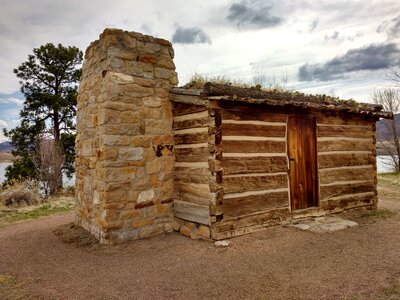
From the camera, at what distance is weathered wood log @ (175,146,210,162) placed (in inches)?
229

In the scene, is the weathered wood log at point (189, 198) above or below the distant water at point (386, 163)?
above

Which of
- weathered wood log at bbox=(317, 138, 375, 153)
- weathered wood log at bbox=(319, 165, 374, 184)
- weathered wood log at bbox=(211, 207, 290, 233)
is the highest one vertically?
weathered wood log at bbox=(317, 138, 375, 153)

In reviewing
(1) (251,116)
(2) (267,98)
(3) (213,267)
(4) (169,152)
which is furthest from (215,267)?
(2) (267,98)

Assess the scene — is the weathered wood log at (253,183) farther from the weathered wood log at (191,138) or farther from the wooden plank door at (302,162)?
the weathered wood log at (191,138)

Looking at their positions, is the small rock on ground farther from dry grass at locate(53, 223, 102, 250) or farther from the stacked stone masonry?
dry grass at locate(53, 223, 102, 250)

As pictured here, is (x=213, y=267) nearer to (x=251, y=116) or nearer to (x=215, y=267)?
(x=215, y=267)

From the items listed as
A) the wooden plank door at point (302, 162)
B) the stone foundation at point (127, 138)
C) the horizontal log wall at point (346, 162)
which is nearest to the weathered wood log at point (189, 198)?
the stone foundation at point (127, 138)

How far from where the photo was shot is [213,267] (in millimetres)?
4668

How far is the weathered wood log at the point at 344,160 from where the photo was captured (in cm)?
736

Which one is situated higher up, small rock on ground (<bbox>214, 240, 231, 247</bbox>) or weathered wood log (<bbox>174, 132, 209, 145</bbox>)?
weathered wood log (<bbox>174, 132, 209, 145</bbox>)

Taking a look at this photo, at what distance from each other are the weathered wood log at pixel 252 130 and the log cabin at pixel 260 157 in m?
0.02

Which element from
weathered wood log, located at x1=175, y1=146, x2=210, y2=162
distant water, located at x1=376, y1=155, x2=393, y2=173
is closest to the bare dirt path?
weathered wood log, located at x1=175, y1=146, x2=210, y2=162

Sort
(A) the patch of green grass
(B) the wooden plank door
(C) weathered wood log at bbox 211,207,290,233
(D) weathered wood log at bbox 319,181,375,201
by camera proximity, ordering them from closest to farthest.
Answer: (C) weathered wood log at bbox 211,207,290,233
(B) the wooden plank door
(D) weathered wood log at bbox 319,181,375,201
(A) the patch of green grass

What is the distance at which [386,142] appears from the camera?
24234mm
